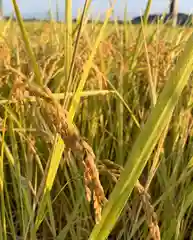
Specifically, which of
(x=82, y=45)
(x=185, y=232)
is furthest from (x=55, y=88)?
(x=185, y=232)

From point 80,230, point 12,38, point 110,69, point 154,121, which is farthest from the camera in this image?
point 12,38

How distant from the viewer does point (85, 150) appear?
27 centimetres

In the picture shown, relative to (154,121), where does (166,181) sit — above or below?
below

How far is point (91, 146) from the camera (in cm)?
62

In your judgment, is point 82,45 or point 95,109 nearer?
point 95,109

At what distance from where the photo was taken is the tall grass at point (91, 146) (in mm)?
289

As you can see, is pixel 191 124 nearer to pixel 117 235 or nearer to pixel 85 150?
pixel 117 235

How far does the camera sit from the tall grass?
0.29 m

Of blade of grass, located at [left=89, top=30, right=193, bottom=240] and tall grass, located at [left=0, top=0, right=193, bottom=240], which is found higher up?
blade of grass, located at [left=89, top=30, right=193, bottom=240]

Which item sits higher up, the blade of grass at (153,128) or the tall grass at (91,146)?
the blade of grass at (153,128)

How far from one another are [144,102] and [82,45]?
0.18 metres

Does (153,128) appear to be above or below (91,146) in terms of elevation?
above

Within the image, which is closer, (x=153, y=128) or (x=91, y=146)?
(x=153, y=128)

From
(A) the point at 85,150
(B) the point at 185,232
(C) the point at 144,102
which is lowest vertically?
(B) the point at 185,232
